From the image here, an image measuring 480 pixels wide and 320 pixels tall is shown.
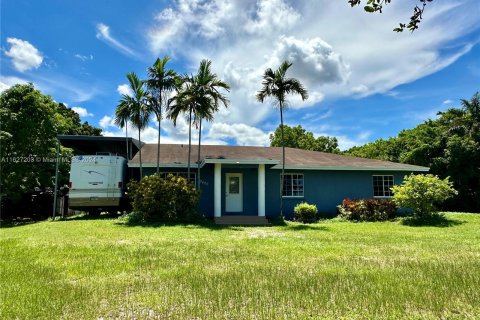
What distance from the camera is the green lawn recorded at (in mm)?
4371

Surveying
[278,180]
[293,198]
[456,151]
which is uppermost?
[456,151]

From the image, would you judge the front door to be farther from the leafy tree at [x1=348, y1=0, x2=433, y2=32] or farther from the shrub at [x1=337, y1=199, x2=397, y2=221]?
the leafy tree at [x1=348, y1=0, x2=433, y2=32]

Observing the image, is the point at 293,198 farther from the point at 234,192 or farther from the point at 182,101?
the point at 182,101

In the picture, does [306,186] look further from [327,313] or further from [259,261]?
[327,313]

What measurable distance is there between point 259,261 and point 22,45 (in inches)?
438

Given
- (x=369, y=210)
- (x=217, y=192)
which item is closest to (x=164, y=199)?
(x=217, y=192)

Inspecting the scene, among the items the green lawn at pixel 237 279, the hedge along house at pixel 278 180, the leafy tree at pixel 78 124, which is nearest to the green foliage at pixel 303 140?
the leafy tree at pixel 78 124

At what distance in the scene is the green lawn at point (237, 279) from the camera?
14.3 feet

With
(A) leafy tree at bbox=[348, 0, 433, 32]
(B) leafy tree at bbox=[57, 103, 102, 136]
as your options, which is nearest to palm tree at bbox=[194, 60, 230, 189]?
(A) leafy tree at bbox=[348, 0, 433, 32]

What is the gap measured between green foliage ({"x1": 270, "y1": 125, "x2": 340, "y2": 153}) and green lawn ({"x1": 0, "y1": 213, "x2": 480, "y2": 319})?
138 feet

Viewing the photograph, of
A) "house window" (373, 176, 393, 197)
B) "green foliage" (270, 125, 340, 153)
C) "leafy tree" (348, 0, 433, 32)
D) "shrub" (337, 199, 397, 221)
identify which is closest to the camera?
"leafy tree" (348, 0, 433, 32)

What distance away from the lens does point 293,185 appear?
19.5 m

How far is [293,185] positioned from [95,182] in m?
9.64

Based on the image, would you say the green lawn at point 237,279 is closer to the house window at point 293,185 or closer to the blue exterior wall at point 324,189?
the blue exterior wall at point 324,189
